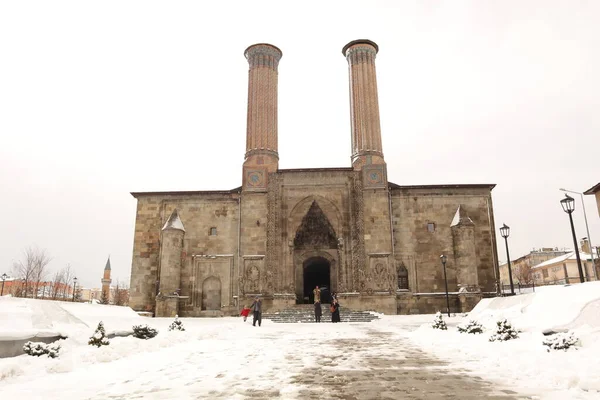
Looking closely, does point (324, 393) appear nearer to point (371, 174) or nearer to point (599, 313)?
point (599, 313)

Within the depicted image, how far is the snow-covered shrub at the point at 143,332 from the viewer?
33.7 feet

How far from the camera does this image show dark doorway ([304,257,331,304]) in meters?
27.8

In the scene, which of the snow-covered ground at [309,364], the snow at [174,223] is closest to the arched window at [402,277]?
the snow at [174,223]

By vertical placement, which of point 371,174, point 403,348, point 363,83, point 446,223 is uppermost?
point 363,83

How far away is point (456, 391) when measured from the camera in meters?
5.07

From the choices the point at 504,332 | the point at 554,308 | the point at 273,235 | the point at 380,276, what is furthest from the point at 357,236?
the point at 554,308

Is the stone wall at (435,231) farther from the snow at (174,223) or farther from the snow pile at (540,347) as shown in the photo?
the snow pile at (540,347)

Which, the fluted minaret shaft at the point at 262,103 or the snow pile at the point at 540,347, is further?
the fluted minaret shaft at the point at 262,103

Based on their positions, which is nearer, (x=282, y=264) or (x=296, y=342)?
(x=296, y=342)

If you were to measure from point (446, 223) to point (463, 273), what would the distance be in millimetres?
3421

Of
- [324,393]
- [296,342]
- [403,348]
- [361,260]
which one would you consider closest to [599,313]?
[403,348]

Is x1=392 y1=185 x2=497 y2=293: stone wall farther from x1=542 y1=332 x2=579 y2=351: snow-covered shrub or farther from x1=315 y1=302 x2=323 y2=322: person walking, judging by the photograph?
x1=542 y1=332 x2=579 y2=351: snow-covered shrub

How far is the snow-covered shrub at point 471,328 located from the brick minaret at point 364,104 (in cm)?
1727

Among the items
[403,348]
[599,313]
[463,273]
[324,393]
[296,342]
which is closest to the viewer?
[324,393]
